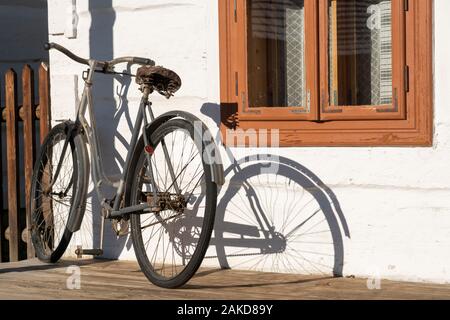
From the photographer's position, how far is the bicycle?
20.6 feet

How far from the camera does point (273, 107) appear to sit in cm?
693

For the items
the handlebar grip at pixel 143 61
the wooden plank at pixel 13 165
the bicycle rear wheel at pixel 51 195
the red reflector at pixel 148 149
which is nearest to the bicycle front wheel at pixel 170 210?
the red reflector at pixel 148 149

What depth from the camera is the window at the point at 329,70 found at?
6328mm

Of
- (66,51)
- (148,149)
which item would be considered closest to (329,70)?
(148,149)

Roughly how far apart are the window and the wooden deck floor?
32.6 inches

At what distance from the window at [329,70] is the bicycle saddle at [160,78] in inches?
21.2

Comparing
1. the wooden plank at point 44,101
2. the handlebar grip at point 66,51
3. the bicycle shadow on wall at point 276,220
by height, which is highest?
the handlebar grip at point 66,51

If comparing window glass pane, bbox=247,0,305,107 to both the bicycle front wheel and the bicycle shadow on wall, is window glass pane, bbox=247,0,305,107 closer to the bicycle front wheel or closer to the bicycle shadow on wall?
the bicycle shadow on wall

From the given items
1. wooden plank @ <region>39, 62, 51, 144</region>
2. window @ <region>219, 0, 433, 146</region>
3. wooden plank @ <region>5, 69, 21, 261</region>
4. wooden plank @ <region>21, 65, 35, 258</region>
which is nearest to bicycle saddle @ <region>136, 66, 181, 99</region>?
window @ <region>219, 0, 433, 146</region>

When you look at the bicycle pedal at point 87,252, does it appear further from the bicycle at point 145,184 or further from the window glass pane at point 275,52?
the window glass pane at point 275,52

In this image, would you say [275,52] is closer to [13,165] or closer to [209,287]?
[209,287]

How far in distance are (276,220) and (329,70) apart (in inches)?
38.1
